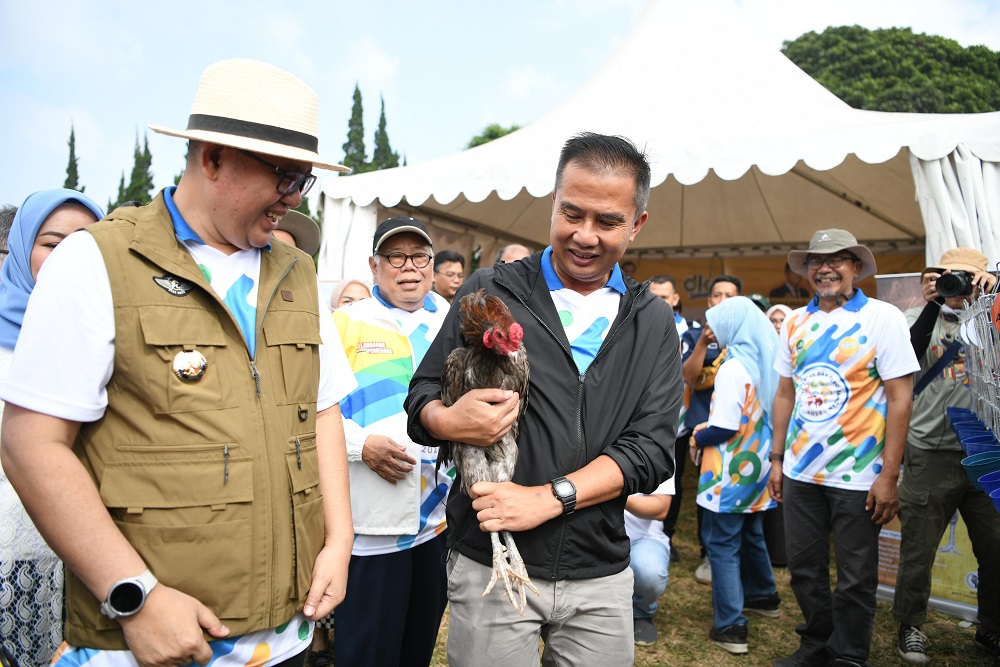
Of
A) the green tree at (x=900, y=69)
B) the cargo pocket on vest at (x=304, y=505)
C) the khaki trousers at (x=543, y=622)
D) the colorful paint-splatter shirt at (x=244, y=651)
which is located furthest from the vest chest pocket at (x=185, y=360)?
the green tree at (x=900, y=69)

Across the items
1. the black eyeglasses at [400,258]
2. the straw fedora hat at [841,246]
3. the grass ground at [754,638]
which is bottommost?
the grass ground at [754,638]

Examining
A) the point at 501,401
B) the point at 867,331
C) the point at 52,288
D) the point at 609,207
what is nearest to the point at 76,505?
the point at 52,288

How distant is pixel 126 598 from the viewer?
125 cm

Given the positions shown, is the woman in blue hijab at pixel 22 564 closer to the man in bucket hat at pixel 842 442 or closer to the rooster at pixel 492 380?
the rooster at pixel 492 380

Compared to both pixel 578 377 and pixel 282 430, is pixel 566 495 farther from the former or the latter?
pixel 282 430

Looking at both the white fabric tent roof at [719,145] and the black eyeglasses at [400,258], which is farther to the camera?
the white fabric tent roof at [719,145]

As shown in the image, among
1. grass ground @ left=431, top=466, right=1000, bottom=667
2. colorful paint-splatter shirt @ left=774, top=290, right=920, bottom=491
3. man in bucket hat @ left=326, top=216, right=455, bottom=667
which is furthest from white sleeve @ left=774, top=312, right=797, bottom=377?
man in bucket hat @ left=326, top=216, right=455, bottom=667

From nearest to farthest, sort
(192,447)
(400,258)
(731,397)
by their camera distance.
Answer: (192,447) < (400,258) < (731,397)

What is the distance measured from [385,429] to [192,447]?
1462mm

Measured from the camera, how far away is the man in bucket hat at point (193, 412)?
4.07ft

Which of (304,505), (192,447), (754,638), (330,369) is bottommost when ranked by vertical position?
(754,638)

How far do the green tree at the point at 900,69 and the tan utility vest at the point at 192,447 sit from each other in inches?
1232

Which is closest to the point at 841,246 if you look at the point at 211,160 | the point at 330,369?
the point at 330,369

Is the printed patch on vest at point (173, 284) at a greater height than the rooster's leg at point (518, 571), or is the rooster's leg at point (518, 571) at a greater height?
the printed patch on vest at point (173, 284)
